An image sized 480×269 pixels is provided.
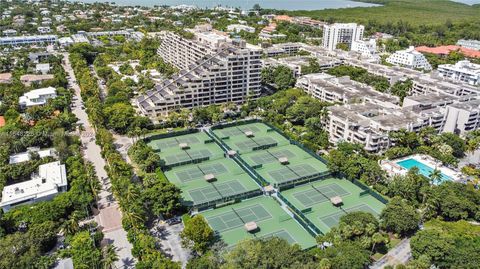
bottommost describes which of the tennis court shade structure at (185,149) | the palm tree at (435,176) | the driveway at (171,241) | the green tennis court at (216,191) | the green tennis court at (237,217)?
the driveway at (171,241)

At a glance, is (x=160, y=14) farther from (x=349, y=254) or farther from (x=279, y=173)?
(x=349, y=254)

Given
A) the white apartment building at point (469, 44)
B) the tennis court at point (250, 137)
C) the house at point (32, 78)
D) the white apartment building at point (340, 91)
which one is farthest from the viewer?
the white apartment building at point (469, 44)

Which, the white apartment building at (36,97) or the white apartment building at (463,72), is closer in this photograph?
the white apartment building at (36,97)

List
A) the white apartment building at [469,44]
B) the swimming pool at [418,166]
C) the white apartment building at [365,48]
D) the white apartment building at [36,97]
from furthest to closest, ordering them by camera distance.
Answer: the white apartment building at [469,44] < the white apartment building at [365,48] < the white apartment building at [36,97] < the swimming pool at [418,166]

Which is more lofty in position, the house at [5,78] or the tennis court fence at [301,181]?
the house at [5,78]

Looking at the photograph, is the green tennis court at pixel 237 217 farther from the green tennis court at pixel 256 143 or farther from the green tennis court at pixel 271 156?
the green tennis court at pixel 256 143

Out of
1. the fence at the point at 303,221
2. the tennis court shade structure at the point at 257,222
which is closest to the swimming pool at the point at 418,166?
the fence at the point at 303,221
